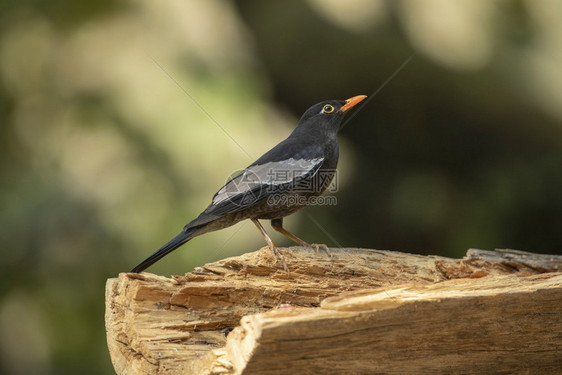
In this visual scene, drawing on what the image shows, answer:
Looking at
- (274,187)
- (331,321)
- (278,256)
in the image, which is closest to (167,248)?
(278,256)

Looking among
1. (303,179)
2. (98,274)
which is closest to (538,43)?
(303,179)

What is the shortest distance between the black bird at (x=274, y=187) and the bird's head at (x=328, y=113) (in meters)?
0.07

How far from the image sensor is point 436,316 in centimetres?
254

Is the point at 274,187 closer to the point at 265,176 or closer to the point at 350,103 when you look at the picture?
the point at 265,176

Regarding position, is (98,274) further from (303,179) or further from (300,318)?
(300,318)

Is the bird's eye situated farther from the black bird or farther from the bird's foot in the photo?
the bird's foot

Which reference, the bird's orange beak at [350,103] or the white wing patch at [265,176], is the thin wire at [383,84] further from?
the white wing patch at [265,176]

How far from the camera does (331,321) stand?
2.33m

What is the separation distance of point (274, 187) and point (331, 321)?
180 cm

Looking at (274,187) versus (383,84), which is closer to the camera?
(274,187)

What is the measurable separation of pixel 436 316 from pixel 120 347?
1567 mm

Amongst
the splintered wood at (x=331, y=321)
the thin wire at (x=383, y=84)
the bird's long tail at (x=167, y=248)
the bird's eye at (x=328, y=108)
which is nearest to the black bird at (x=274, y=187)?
the bird's long tail at (x=167, y=248)

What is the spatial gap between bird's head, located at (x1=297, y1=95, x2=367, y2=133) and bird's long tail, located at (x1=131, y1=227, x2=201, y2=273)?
4.07 feet

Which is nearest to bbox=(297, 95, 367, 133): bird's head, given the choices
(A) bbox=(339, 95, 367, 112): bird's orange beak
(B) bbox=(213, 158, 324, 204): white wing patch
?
(A) bbox=(339, 95, 367, 112): bird's orange beak
